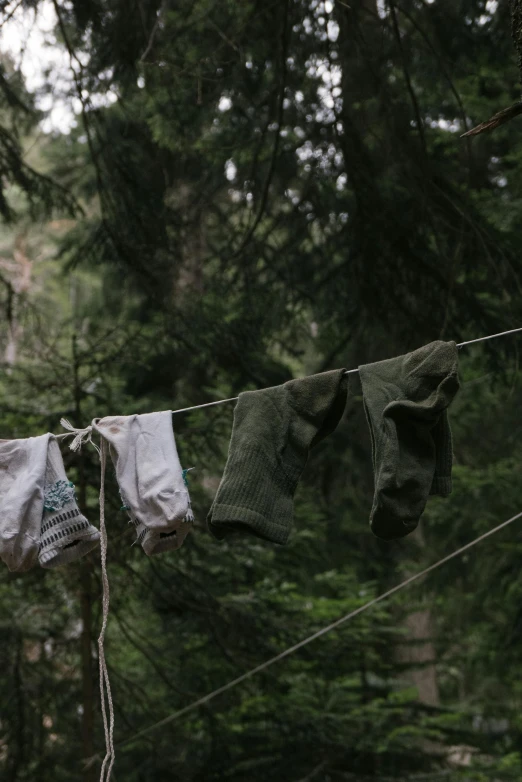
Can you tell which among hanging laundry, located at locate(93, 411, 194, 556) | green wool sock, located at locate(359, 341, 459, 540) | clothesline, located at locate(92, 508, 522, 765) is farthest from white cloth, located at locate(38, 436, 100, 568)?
clothesline, located at locate(92, 508, 522, 765)

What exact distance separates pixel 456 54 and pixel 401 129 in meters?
1.68

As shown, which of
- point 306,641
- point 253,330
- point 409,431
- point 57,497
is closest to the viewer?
point 409,431

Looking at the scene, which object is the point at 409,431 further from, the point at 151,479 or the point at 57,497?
the point at 57,497

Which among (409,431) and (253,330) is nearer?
(409,431)

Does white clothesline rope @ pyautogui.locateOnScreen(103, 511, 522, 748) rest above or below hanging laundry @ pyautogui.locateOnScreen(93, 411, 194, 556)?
below

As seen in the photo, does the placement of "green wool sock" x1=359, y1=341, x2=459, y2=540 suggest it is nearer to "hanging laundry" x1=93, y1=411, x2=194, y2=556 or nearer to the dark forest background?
"hanging laundry" x1=93, y1=411, x2=194, y2=556

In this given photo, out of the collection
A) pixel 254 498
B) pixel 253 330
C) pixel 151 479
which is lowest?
pixel 254 498

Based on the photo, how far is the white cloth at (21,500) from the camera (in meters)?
2.65

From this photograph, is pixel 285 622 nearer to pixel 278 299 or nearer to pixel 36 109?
pixel 278 299

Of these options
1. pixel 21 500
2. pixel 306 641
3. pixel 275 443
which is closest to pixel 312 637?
pixel 306 641

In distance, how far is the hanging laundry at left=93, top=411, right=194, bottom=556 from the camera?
2562 millimetres

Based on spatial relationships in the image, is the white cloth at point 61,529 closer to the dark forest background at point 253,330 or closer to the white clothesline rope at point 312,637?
the white clothesline rope at point 312,637

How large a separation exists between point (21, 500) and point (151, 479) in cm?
40

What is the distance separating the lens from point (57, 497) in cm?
272
